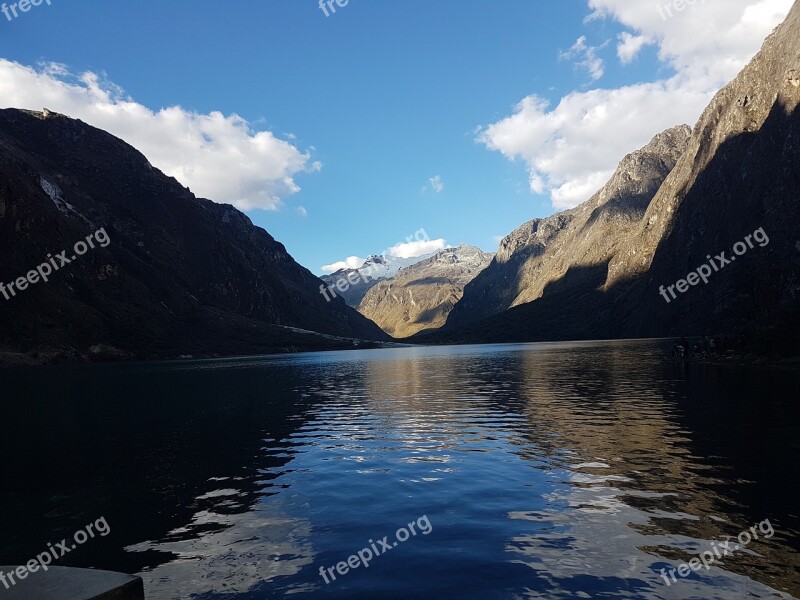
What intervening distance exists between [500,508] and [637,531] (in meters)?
4.74

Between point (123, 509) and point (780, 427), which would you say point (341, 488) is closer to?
point (123, 509)

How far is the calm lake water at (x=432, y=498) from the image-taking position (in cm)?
1388

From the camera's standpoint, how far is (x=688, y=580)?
13266mm

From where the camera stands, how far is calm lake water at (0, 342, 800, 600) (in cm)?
1388

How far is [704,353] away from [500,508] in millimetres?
96459

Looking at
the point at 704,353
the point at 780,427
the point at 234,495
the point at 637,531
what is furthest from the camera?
the point at 704,353

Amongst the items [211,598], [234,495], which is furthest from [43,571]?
[234,495]

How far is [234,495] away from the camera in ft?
74.2

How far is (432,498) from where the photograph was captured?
21016mm

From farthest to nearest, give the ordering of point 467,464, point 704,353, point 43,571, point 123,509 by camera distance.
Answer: point 704,353
point 467,464
point 123,509
point 43,571

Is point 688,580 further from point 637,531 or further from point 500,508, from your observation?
point 500,508

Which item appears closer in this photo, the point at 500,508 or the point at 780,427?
the point at 500,508

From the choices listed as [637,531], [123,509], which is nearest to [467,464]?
[637,531]

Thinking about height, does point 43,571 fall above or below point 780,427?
above
